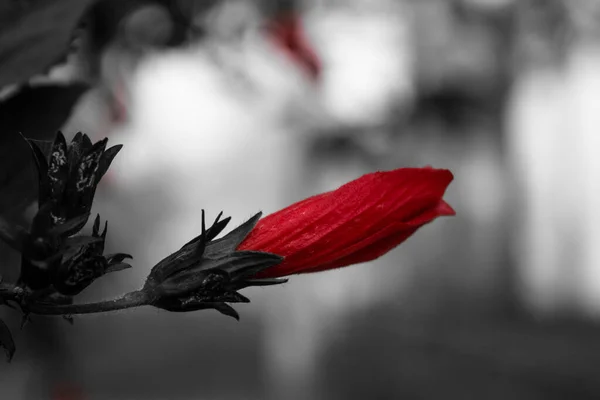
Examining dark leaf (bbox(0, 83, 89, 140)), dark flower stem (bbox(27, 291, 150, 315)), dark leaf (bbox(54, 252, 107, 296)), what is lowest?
dark flower stem (bbox(27, 291, 150, 315))

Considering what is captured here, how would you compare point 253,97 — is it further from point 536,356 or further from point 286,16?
point 536,356

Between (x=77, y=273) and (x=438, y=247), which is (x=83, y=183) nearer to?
(x=77, y=273)

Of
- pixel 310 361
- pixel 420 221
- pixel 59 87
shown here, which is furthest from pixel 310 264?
pixel 310 361

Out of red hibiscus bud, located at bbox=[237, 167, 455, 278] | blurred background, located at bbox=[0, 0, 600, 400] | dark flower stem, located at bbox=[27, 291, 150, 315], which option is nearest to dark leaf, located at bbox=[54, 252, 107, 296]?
dark flower stem, located at bbox=[27, 291, 150, 315]

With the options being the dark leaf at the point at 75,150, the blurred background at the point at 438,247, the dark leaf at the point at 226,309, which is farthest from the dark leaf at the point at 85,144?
the blurred background at the point at 438,247

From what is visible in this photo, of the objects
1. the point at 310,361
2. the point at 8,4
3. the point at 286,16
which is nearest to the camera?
the point at 8,4

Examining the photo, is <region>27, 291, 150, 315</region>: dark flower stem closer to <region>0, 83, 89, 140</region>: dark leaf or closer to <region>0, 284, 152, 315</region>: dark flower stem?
<region>0, 284, 152, 315</region>: dark flower stem

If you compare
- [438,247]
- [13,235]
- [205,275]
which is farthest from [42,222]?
[438,247]
